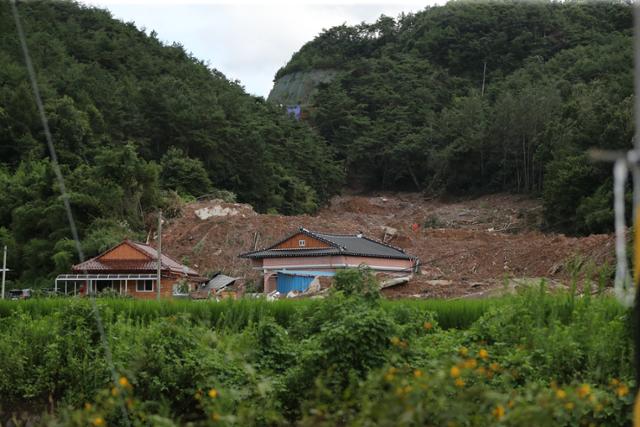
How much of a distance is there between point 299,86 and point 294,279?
192 feet

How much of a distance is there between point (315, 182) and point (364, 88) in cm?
1855

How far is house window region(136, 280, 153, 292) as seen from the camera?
2712 cm

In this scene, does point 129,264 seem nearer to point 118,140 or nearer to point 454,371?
point 118,140

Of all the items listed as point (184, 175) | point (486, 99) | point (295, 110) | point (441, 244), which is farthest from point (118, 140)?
point (295, 110)

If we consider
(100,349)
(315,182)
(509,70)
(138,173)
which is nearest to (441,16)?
(509,70)

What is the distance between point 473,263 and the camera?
94.5 ft

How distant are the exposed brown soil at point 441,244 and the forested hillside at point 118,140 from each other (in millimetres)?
2442

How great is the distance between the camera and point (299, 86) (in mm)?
83625

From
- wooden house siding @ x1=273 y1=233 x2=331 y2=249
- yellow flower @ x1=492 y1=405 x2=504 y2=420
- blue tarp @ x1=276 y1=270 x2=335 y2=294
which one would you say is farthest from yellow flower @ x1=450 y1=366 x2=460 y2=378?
wooden house siding @ x1=273 y1=233 x2=331 y2=249

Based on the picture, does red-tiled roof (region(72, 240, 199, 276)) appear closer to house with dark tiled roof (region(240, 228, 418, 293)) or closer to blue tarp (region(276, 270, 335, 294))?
house with dark tiled roof (region(240, 228, 418, 293))

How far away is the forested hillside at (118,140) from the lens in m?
32.4

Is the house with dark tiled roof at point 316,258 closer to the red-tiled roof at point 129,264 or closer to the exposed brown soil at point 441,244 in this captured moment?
the exposed brown soil at point 441,244

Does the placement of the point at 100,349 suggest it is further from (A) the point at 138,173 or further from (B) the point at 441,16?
(B) the point at 441,16

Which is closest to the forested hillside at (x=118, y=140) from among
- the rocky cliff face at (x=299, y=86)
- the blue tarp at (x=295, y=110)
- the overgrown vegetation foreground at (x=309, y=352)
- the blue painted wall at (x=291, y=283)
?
the blue painted wall at (x=291, y=283)
